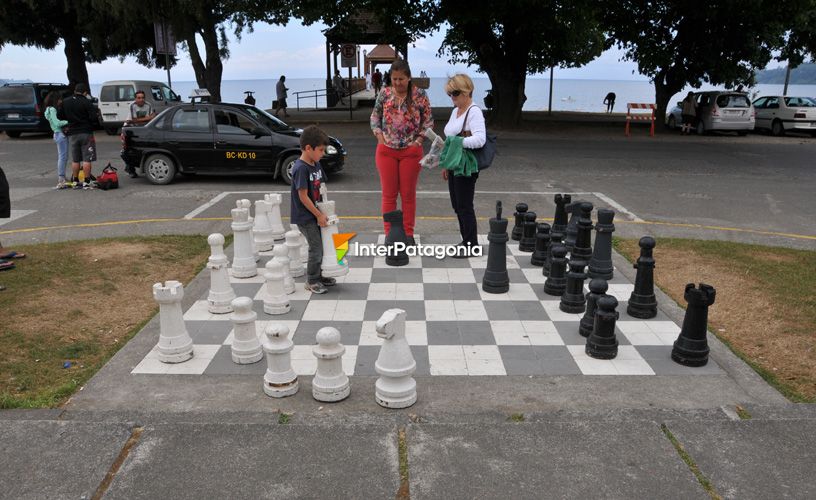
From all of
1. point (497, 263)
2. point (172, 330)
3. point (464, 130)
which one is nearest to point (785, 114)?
point (464, 130)

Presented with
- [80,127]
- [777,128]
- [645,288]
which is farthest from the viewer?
[777,128]

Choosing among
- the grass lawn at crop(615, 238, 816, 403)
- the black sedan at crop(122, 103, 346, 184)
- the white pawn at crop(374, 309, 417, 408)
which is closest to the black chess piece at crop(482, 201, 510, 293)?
the grass lawn at crop(615, 238, 816, 403)

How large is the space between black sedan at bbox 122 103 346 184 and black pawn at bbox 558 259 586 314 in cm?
727

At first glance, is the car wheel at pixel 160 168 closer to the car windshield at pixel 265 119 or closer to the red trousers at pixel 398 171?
the car windshield at pixel 265 119

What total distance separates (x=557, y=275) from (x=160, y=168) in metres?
8.68

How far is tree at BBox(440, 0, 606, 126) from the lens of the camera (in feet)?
66.8

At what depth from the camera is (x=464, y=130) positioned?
641cm

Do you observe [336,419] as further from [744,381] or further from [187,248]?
[187,248]

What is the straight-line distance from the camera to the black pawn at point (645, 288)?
205 inches

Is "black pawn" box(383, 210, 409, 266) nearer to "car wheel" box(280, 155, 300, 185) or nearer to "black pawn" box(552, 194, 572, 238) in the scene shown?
"black pawn" box(552, 194, 572, 238)

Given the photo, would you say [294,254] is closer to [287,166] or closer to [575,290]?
[575,290]

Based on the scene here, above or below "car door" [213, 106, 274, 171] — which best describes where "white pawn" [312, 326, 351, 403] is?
below

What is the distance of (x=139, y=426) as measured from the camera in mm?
3496

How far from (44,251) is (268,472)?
556cm
